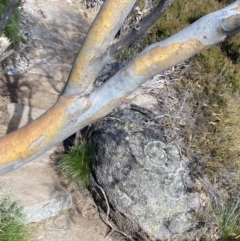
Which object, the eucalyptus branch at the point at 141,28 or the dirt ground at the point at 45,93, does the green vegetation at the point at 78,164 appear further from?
the eucalyptus branch at the point at 141,28

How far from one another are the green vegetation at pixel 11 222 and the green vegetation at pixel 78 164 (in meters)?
1.09

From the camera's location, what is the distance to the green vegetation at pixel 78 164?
5.52 m

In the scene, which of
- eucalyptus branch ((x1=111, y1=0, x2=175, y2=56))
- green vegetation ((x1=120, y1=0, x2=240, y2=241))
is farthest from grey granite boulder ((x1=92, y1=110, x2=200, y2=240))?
eucalyptus branch ((x1=111, y1=0, x2=175, y2=56))

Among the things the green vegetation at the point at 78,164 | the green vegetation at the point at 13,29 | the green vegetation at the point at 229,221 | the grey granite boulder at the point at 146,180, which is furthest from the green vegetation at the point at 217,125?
the green vegetation at the point at 13,29

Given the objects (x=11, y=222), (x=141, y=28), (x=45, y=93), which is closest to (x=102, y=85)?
(x=141, y=28)

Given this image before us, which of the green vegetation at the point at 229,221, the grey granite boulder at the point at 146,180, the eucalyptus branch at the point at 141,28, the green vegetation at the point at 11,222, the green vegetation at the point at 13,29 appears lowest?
the green vegetation at the point at 229,221

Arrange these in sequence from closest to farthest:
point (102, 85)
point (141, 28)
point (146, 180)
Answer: point (141, 28) → point (102, 85) → point (146, 180)

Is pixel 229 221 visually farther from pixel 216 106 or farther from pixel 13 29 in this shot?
pixel 13 29

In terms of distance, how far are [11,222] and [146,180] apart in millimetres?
1498

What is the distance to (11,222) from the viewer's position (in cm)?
423

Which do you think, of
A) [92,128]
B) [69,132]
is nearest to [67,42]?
[92,128]

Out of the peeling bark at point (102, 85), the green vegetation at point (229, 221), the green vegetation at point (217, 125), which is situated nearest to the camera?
the peeling bark at point (102, 85)

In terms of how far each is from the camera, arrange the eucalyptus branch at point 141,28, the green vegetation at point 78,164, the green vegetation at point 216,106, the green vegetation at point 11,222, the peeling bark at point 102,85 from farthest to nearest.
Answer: the green vegetation at point 78,164 → the green vegetation at point 216,106 → the green vegetation at point 11,222 → the eucalyptus branch at point 141,28 → the peeling bark at point 102,85

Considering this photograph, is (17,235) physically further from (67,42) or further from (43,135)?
(67,42)
